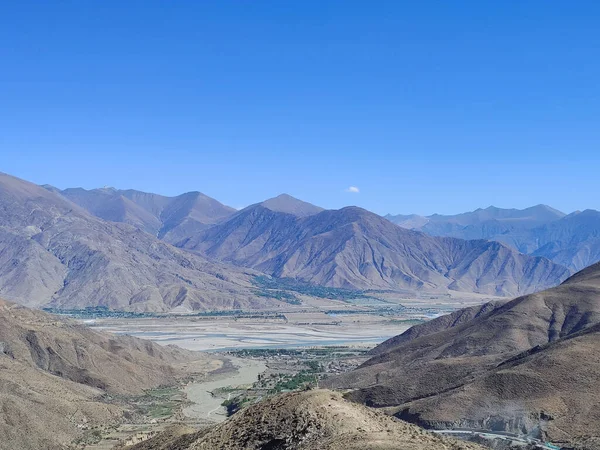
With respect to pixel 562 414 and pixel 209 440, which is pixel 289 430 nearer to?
pixel 209 440

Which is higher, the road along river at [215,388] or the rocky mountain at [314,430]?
the rocky mountain at [314,430]

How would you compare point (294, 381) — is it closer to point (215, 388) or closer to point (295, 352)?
point (215, 388)

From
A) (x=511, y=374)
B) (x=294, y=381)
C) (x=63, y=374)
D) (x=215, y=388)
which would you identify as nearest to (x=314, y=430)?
(x=511, y=374)

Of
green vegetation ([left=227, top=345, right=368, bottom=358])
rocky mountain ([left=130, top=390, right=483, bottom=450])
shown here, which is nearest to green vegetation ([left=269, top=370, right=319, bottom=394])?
green vegetation ([left=227, top=345, right=368, bottom=358])

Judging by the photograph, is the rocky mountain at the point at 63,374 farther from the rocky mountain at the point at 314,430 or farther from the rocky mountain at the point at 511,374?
the rocky mountain at the point at 314,430

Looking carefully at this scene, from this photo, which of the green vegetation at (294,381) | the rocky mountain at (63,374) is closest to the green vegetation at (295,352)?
the rocky mountain at (63,374)

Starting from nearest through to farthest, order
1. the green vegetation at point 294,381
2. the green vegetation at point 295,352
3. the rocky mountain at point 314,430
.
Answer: the rocky mountain at point 314,430 < the green vegetation at point 294,381 < the green vegetation at point 295,352

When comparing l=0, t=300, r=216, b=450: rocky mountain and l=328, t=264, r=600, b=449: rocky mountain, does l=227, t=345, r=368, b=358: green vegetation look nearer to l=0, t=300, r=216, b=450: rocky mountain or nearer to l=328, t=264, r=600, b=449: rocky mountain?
l=0, t=300, r=216, b=450: rocky mountain
